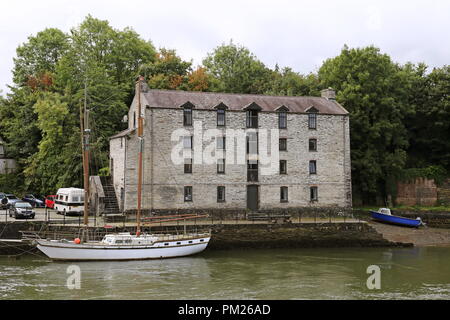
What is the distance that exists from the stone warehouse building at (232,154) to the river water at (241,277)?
783cm

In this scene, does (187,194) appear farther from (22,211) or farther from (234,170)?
(22,211)

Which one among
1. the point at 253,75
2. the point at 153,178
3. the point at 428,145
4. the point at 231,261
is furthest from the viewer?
the point at 253,75

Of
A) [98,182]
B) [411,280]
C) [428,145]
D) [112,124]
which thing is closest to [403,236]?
[411,280]

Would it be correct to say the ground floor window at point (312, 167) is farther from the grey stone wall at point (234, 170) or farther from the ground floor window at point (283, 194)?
the ground floor window at point (283, 194)

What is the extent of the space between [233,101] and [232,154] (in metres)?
5.06

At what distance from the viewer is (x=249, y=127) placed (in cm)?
4103

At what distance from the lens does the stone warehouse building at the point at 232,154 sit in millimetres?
38250

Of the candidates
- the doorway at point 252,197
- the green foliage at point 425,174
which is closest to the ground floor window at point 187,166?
the doorway at point 252,197

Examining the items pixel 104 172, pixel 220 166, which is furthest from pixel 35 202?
pixel 220 166

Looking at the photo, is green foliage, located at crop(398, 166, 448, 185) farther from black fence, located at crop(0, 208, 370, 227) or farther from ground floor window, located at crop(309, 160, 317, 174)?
ground floor window, located at crop(309, 160, 317, 174)

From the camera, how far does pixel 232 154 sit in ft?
132

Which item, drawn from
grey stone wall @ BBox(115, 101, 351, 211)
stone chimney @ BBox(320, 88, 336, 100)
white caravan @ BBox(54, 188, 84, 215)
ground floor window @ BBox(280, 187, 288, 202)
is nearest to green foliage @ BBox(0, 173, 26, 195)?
white caravan @ BBox(54, 188, 84, 215)
